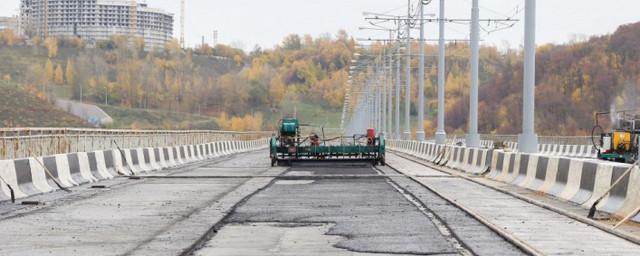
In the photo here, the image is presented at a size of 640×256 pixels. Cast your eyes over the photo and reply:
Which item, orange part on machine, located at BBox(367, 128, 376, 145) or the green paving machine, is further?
orange part on machine, located at BBox(367, 128, 376, 145)

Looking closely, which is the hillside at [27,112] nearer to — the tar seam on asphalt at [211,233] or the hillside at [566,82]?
the hillside at [566,82]

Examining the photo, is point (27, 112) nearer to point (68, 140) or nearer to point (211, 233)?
point (68, 140)

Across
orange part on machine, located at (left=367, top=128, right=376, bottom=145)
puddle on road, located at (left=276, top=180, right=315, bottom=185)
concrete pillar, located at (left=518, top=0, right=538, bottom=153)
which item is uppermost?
concrete pillar, located at (left=518, top=0, right=538, bottom=153)

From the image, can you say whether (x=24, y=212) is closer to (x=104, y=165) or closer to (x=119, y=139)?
(x=104, y=165)

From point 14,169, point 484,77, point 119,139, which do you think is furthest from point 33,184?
point 484,77

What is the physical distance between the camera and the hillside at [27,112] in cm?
11912

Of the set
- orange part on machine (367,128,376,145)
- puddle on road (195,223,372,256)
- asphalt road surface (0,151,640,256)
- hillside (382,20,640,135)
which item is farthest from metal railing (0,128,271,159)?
hillside (382,20,640,135)

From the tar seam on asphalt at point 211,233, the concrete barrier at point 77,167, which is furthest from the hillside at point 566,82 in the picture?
the tar seam on asphalt at point 211,233

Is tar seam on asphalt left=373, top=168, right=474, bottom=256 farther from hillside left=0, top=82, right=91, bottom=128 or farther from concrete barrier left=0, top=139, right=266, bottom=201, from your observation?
hillside left=0, top=82, right=91, bottom=128

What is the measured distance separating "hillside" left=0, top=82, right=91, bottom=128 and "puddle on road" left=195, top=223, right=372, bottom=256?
102 m

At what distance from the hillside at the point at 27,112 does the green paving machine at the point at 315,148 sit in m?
77.4

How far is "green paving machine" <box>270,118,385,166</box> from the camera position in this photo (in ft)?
127

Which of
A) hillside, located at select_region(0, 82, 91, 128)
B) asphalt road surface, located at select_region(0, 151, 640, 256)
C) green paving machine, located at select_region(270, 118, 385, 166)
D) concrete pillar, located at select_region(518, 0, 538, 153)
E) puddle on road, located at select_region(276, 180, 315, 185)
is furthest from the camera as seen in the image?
hillside, located at select_region(0, 82, 91, 128)

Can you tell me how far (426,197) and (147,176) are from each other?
35.4 feet
